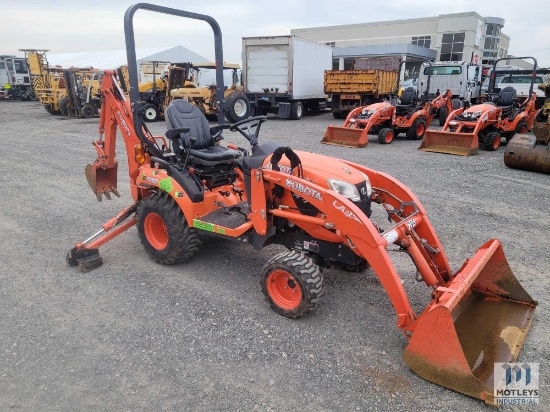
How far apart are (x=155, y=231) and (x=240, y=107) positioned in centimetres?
1237

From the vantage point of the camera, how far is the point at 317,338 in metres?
3.09

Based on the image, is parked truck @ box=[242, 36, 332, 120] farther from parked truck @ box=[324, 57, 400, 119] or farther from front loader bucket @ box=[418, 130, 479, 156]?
front loader bucket @ box=[418, 130, 479, 156]

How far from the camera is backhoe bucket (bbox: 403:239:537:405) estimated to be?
248cm

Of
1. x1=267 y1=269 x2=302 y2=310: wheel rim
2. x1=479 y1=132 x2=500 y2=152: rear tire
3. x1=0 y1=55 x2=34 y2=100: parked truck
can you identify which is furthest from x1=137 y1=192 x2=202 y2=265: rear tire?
x1=0 y1=55 x2=34 y2=100: parked truck

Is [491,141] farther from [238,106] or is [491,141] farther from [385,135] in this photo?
[238,106]

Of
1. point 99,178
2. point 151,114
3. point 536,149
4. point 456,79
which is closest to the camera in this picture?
point 99,178

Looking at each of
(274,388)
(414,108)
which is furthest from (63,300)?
(414,108)

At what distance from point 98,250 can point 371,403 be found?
304cm

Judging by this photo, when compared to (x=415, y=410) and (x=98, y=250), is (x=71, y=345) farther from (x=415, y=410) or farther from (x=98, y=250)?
(x=415, y=410)

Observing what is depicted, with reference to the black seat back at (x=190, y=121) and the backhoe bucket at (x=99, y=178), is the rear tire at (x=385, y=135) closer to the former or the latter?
the black seat back at (x=190, y=121)

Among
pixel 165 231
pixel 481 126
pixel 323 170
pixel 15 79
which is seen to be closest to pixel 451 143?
pixel 481 126

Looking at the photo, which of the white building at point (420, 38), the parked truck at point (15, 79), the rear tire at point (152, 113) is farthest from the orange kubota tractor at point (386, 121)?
the parked truck at point (15, 79)

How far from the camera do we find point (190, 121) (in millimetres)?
4312

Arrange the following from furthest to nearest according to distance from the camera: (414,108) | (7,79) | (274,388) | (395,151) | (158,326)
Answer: (7,79)
(414,108)
(395,151)
(158,326)
(274,388)
